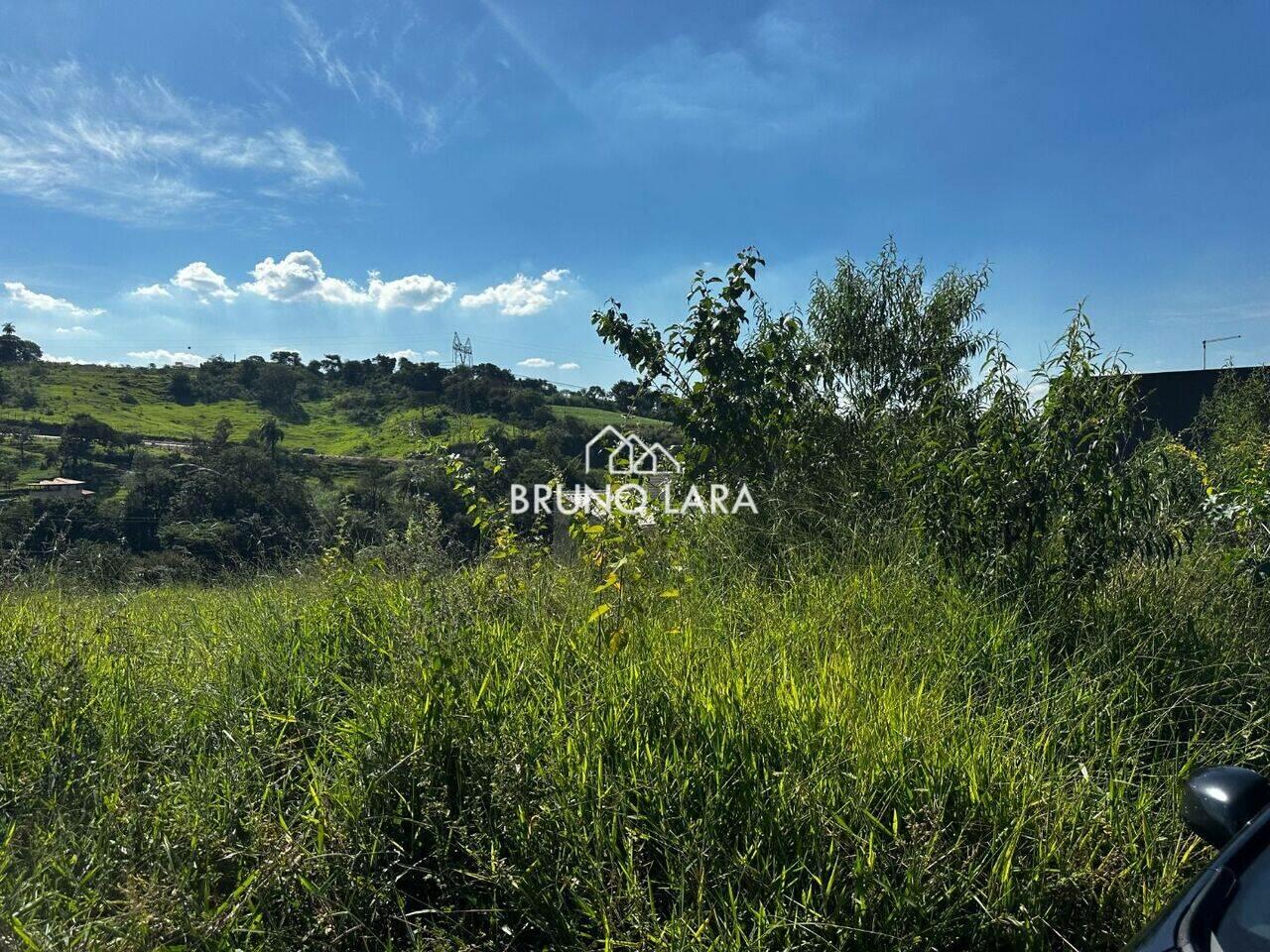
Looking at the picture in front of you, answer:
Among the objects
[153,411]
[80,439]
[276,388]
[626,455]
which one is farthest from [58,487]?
[626,455]

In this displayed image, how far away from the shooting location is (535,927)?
6.81ft

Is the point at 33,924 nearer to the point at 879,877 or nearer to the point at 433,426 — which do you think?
the point at 879,877

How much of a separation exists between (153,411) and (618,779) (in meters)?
36.0

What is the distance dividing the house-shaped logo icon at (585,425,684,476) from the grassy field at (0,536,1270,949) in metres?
2.21

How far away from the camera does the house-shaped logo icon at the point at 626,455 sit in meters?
5.96

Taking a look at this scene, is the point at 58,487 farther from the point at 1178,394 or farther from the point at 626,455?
the point at 1178,394

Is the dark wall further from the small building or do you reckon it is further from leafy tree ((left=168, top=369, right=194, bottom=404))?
leafy tree ((left=168, top=369, right=194, bottom=404))

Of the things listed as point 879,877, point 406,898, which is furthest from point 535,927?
point 879,877

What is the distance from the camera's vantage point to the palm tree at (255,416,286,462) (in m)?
22.3

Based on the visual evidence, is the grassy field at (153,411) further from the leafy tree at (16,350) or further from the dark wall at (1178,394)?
the dark wall at (1178,394)

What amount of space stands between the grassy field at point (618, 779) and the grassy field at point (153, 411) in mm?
13001

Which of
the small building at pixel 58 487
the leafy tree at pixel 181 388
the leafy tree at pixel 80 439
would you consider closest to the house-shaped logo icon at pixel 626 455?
the small building at pixel 58 487
